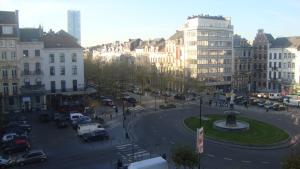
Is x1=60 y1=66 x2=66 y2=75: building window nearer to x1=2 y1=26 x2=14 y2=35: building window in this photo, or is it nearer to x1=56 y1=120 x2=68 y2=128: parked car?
x1=2 y1=26 x2=14 y2=35: building window

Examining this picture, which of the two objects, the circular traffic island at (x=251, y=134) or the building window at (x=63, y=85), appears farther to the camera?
the building window at (x=63, y=85)

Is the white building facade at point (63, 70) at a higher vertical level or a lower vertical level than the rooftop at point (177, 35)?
lower

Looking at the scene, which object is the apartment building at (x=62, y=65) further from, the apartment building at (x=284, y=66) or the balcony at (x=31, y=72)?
the apartment building at (x=284, y=66)

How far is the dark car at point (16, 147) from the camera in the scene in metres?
41.3

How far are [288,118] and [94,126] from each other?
111ft

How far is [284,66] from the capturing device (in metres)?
93.2

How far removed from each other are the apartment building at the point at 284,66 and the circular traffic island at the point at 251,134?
36.2 metres

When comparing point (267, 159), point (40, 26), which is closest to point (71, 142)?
point (267, 159)

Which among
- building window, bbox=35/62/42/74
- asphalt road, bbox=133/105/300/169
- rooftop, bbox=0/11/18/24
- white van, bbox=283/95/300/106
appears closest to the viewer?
asphalt road, bbox=133/105/300/169

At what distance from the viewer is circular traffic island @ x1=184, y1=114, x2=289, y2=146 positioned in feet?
147

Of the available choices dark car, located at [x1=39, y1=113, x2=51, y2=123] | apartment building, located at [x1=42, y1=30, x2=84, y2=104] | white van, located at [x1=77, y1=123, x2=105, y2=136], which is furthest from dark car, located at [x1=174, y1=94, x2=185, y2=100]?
white van, located at [x1=77, y1=123, x2=105, y2=136]

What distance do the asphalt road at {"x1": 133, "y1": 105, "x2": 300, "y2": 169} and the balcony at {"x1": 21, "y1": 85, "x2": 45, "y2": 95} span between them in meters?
21.3

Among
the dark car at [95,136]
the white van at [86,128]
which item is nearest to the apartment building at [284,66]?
the white van at [86,128]

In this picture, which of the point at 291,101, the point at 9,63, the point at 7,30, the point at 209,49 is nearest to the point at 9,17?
the point at 7,30
